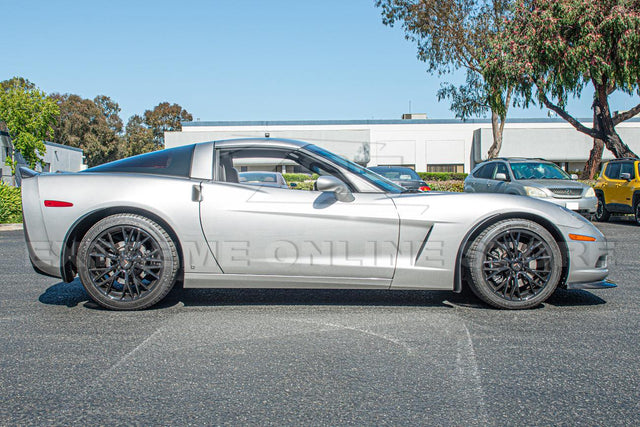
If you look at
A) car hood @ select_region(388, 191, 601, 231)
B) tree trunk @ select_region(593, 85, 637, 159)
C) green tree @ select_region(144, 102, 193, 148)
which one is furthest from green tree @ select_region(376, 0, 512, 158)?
green tree @ select_region(144, 102, 193, 148)

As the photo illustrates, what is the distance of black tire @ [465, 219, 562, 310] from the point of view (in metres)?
4.34

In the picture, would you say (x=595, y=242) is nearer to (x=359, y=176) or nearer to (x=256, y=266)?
(x=359, y=176)

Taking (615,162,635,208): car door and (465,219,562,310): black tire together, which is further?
(615,162,635,208): car door

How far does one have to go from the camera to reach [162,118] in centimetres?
7206

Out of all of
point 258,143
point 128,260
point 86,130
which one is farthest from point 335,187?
point 86,130

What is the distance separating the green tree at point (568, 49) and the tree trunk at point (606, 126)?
1.5 inches

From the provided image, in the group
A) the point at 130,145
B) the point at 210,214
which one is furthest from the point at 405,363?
the point at 130,145

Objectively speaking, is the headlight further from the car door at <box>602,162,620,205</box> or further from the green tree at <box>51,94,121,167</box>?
the green tree at <box>51,94,121,167</box>

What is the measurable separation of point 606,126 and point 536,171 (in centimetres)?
1108

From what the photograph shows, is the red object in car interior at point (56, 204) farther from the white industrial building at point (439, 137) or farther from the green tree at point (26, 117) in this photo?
the white industrial building at point (439, 137)

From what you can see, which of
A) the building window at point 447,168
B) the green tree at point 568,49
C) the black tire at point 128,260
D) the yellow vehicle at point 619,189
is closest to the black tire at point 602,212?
the yellow vehicle at point 619,189

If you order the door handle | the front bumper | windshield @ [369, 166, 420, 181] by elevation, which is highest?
the door handle

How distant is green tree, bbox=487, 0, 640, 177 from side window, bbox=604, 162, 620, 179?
5.75 m

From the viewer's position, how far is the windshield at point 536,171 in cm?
1296
